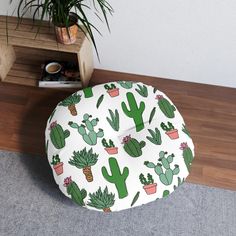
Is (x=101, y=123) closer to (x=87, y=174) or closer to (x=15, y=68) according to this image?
(x=87, y=174)

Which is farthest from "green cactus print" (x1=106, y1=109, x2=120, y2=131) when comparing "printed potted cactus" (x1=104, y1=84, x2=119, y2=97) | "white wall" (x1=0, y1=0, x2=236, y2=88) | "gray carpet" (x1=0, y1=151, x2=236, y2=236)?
"white wall" (x1=0, y1=0, x2=236, y2=88)

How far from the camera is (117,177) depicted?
1.49 m

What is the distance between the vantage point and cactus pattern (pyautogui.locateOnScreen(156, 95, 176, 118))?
168 centimetres

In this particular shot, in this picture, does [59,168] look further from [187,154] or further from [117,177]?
[187,154]

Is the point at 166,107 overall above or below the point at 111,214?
above

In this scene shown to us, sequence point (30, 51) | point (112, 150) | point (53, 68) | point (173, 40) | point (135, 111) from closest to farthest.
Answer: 1. point (112, 150)
2. point (135, 111)
3. point (173, 40)
4. point (53, 68)
5. point (30, 51)

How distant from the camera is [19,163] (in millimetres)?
1815

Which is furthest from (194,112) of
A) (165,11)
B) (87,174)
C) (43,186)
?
(43,186)

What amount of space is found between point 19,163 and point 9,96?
1.64ft

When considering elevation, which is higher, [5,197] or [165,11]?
[165,11]

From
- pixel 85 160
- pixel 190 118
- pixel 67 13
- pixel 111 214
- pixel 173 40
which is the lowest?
pixel 111 214

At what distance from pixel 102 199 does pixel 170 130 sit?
48cm

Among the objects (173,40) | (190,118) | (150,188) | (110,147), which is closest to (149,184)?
(150,188)

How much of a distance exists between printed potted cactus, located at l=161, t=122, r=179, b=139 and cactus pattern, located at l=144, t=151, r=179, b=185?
0.35 feet
